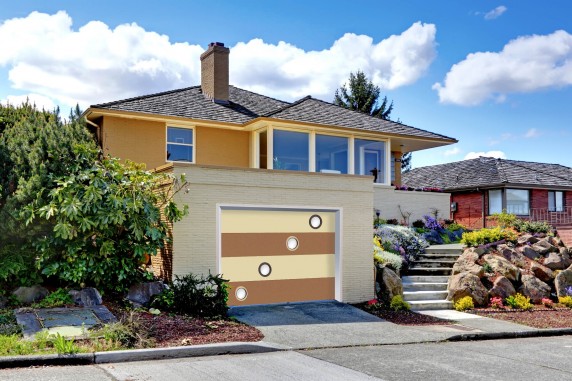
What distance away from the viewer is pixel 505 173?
31172 mm

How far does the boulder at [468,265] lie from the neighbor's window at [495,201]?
45.7ft

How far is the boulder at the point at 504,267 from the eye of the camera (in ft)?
54.5

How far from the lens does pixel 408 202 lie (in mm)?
22094

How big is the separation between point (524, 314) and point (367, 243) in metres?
4.44

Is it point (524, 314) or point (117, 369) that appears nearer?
point (117, 369)

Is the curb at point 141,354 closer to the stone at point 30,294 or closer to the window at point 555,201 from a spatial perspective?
the stone at point 30,294

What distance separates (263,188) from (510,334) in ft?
21.2

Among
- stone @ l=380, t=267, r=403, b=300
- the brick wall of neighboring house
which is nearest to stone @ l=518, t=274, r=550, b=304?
stone @ l=380, t=267, r=403, b=300

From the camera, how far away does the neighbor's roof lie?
19.7 m

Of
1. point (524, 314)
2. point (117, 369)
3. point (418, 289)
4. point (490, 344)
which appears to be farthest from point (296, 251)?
point (117, 369)

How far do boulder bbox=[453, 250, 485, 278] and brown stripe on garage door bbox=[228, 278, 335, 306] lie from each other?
4229 millimetres

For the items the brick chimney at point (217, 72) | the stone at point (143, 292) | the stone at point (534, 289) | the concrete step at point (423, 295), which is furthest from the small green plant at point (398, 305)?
the brick chimney at point (217, 72)

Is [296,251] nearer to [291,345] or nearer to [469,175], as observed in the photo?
[291,345]

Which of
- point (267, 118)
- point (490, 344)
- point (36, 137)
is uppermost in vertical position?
point (267, 118)
